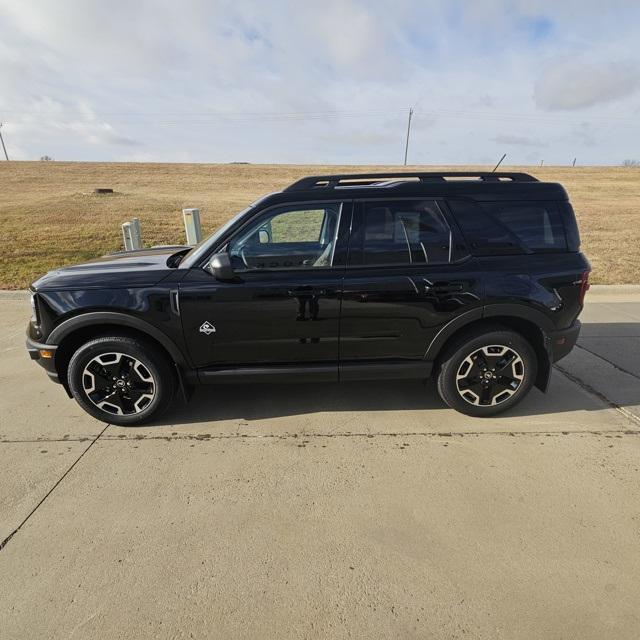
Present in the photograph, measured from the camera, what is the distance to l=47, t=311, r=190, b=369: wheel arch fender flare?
299 cm

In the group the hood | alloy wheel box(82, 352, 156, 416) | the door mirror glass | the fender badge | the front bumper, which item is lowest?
alloy wheel box(82, 352, 156, 416)

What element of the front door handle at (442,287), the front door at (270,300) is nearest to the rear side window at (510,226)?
the front door handle at (442,287)

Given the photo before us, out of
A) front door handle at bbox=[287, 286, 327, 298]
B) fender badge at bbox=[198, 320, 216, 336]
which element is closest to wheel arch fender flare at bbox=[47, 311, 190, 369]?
fender badge at bbox=[198, 320, 216, 336]

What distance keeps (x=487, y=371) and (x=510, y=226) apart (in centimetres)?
108

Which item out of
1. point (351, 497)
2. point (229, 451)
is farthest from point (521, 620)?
point (229, 451)

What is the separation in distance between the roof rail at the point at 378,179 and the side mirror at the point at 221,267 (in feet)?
2.47

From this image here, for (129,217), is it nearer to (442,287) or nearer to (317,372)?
(317,372)

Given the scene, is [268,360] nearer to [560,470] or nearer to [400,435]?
[400,435]

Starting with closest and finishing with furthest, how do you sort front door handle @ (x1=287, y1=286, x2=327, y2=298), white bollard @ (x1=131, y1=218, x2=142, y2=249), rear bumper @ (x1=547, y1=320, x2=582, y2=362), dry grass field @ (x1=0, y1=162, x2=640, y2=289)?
1. front door handle @ (x1=287, y1=286, x2=327, y2=298)
2. rear bumper @ (x1=547, y1=320, x2=582, y2=362)
3. white bollard @ (x1=131, y1=218, x2=142, y2=249)
4. dry grass field @ (x1=0, y1=162, x2=640, y2=289)

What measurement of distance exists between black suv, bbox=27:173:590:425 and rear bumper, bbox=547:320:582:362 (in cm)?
1

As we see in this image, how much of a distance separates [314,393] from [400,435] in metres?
0.91

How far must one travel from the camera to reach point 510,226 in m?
3.14

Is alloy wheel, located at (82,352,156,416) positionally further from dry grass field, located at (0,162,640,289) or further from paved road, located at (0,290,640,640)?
dry grass field, located at (0,162,640,289)

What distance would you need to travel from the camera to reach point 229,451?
291 centimetres
